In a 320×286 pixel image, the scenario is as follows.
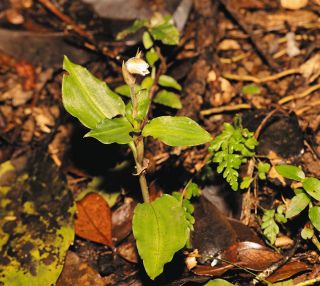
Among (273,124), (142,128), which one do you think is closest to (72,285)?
(142,128)

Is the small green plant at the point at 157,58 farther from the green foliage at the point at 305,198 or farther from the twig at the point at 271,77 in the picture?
the green foliage at the point at 305,198

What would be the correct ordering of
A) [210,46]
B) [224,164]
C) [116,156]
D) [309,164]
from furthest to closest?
[210,46], [116,156], [309,164], [224,164]

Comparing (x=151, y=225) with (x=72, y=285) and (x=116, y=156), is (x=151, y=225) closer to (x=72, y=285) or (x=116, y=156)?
(x=72, y=285)

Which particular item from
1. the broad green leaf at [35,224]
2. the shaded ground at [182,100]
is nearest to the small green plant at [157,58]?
the shaded ground at [182,100]

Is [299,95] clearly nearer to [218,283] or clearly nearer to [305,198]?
[305,198]

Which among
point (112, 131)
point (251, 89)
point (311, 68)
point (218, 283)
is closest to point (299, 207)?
point (218, 283)
